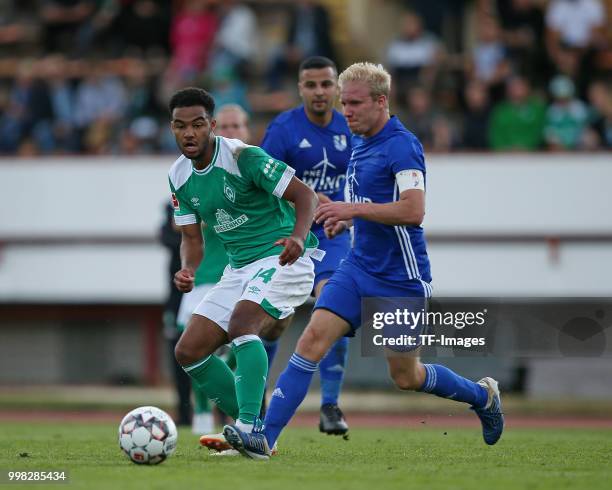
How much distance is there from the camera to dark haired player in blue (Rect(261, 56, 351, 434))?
10.6m

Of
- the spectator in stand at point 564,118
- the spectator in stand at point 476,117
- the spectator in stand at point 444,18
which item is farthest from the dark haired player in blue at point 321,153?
the spectator in stand at point 444,18

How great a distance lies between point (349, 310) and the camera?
8.56 metres

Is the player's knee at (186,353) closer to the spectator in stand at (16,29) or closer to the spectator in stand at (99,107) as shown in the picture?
the spectator in stand at (99,107)

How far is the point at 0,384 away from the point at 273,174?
12.2m

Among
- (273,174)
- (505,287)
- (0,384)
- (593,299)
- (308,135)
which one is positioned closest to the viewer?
(273,174)

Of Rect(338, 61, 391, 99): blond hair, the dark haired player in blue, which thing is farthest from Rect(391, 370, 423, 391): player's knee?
the dark haired player in blue

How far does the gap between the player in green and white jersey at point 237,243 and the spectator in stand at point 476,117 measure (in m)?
9.00

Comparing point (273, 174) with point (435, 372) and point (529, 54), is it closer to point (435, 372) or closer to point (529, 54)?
point (435, 372)

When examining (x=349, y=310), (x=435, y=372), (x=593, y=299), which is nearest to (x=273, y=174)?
(x=349, y=310)

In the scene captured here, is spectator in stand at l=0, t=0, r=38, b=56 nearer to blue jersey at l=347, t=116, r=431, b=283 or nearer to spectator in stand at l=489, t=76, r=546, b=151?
spectator in stand at l=489, t=76, r=546, b=151

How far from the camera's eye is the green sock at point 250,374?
8.35 metres

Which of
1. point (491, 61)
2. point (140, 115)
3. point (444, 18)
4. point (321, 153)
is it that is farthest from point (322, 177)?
point (444, 18)

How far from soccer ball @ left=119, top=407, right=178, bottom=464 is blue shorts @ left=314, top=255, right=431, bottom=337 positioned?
131 cm

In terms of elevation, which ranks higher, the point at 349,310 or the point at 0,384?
the point at 349,310
